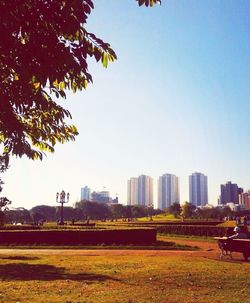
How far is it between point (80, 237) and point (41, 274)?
15518 millimetres

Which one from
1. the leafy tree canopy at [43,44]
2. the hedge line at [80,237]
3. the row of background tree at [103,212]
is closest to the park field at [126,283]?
the leafy tree canopy at [43,44]

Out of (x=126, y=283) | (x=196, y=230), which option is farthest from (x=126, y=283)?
(x=196, y=230)

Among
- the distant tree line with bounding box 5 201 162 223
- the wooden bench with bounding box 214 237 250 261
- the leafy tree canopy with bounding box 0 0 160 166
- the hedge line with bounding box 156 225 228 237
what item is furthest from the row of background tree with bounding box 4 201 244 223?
the leafy tree canopy with bounding box 0 0 160 166

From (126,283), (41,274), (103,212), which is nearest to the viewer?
(126,283)

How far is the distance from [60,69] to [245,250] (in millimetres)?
13997

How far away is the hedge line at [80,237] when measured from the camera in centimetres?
2683

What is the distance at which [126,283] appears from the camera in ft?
33.7

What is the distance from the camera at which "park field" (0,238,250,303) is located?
835cm

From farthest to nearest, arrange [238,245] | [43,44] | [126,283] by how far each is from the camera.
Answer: [238,245] < [126,283] < [43,44]

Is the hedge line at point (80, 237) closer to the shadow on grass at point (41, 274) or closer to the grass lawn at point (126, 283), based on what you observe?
the grass lawn at point (126, 283)

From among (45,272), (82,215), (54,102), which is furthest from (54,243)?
(82,215)

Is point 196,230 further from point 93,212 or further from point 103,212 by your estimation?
point 103,212

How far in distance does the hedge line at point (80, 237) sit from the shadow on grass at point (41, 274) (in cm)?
1306

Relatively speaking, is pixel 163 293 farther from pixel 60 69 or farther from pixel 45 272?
pixel 60 69
